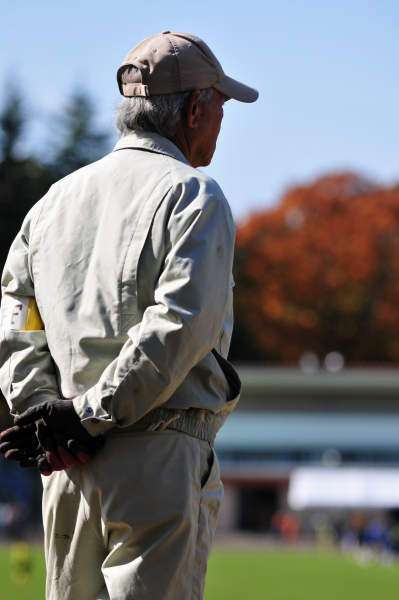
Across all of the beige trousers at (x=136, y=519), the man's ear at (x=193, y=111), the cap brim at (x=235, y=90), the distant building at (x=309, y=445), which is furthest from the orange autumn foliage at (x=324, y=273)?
the beige trousers at (x=136, y=519)

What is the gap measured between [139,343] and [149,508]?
1.26ft

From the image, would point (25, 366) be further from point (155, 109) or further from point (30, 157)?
point (30, 157)

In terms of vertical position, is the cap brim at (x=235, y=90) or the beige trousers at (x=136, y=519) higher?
the cap brim at (x=235, y=90)

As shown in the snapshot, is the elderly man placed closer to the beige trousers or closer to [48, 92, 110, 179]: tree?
the beige trousers

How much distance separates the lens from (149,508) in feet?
6.07

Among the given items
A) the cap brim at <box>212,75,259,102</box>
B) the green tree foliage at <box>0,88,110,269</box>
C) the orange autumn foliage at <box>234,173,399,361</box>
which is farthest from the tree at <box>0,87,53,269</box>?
the cap brim at <box>212,75,259,102</box>

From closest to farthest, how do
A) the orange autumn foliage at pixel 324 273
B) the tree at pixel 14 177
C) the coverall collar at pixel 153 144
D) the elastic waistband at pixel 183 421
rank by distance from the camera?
the elastic waistband at pixel 183 421
the coverall collar at pixel 153 144
the tree at pixel 14 177
the orange autumn foliage at pixel 324 273

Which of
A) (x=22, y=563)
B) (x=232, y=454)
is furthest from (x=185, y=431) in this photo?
(x=232, y=454)

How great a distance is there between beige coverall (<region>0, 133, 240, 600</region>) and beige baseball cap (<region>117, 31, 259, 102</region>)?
143 mm

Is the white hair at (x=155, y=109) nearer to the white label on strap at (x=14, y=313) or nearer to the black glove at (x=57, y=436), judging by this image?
the white label on strap at (x=14, y=313)

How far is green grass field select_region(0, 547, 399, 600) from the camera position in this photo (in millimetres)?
14414

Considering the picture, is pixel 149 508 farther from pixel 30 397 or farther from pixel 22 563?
pixel 22 563

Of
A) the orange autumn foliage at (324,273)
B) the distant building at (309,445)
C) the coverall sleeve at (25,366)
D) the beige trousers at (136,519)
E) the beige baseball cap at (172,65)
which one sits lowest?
the distant building at (309,445)

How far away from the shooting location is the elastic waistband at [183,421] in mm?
1905
